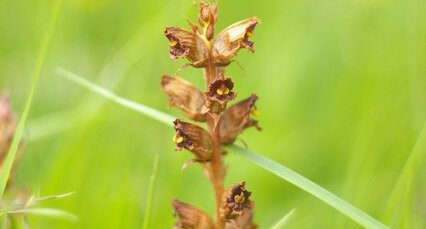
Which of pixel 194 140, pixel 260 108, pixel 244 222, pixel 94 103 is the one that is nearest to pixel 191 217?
pixel 244 222

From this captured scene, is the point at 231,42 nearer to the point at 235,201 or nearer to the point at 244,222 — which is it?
the point at 235,201

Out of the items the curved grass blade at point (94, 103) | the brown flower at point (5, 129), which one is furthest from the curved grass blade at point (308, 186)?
the curved grass blade at point (94, 103)

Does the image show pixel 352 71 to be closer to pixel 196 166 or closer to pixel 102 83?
Result: pixel 196 166

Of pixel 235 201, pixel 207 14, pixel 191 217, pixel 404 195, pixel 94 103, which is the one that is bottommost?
pixel 94 103

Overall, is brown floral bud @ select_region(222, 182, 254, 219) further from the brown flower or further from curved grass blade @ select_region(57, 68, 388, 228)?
the brown flower

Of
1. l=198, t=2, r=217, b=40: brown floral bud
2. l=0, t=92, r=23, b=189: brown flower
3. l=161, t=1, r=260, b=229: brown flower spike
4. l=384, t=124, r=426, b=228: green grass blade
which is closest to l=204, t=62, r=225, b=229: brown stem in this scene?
l=161, t=1, r=260, b=229: brown flower spike

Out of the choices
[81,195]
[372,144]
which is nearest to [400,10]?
[372,144]
